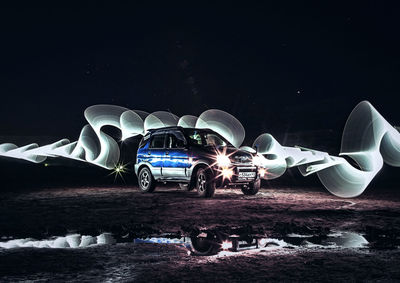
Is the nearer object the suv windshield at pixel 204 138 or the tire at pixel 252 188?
the suv windshield at pixel 204 138

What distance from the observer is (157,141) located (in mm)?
17156

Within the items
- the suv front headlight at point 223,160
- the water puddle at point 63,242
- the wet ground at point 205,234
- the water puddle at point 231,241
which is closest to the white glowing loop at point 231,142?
the suv front headlight at point 223,160

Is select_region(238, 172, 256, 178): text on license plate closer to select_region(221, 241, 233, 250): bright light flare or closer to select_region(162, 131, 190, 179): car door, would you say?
select_region(162, 131, 190, 179): car door

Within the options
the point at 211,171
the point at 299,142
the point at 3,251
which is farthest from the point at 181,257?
the point at 299,142

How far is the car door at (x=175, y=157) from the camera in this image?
15609 mm

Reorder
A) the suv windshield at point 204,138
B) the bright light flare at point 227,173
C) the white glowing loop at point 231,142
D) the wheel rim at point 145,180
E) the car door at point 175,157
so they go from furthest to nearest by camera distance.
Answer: the white glowing loop at point 231,142 < the wheel rim at point 145,180 < the suv windshield at point 204,138 < the car door at point 175,157 < the bright light flare at point 227,173

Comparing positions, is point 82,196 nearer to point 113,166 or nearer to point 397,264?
point 397,264

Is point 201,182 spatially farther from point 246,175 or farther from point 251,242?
point 251,242

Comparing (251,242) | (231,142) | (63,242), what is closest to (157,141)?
(63,242)

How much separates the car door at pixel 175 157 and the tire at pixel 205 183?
525 mm

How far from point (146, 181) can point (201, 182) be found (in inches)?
115

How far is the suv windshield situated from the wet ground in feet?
6.81

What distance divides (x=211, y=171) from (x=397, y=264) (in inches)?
354

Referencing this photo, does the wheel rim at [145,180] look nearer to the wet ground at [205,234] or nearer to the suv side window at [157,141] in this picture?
the suv side window at [157,141]
